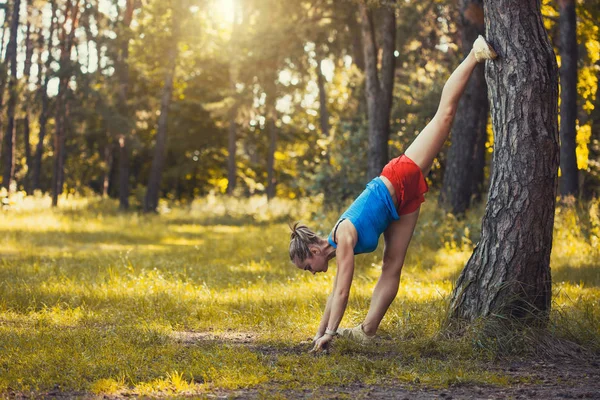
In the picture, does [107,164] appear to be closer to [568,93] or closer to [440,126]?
[568,93]

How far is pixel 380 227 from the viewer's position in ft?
22.7

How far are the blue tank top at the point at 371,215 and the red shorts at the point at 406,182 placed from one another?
106 millimetres

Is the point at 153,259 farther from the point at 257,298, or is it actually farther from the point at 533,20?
the point at 533,20

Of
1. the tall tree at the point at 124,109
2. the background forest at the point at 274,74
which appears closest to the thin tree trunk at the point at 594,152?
the background forest at the point at 274,74

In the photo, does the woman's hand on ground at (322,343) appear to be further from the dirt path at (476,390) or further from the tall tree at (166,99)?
the tall tree at (166,99)

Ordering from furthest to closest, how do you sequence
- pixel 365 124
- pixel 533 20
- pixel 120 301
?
pixel 365 124
pixel 120 301
pixel 533 20

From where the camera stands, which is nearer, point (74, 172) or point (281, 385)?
point (281, 385)

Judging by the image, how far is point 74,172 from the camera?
60.2m

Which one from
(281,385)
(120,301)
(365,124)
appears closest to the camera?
(281,385)

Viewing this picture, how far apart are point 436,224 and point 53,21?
24.3m

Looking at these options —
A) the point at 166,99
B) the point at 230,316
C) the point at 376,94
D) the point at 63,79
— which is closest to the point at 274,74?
the point at 376,94

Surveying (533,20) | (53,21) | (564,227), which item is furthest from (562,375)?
(53,21)

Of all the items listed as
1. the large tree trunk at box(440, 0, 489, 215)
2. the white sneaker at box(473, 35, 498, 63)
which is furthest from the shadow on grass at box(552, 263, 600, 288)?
the large tree trunk at box(440, 0, 489, 215)

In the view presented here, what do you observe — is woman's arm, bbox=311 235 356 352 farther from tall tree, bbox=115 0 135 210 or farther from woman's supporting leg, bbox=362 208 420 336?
tall tree, bbox=115 0 135 210
